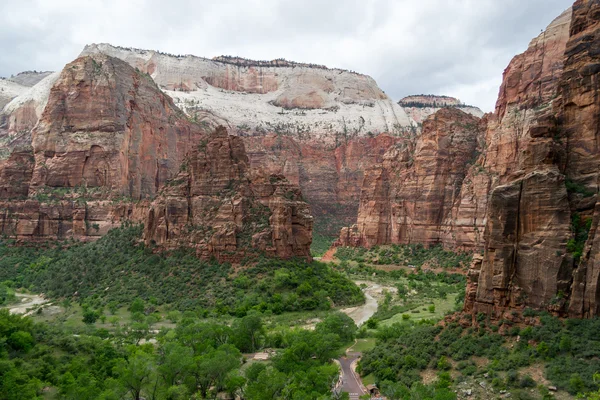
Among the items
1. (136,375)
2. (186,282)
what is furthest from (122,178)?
(136,375)

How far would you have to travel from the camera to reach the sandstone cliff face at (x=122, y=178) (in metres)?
60.2

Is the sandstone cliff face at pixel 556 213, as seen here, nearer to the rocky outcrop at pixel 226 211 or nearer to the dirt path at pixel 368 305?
the dirt path at pixel 368 305

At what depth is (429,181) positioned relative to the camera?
89.9m

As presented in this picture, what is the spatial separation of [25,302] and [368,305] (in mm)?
41675

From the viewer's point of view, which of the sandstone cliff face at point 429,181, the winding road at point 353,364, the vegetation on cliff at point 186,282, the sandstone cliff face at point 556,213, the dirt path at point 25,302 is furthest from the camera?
the sandstone cliff face at point 429,181

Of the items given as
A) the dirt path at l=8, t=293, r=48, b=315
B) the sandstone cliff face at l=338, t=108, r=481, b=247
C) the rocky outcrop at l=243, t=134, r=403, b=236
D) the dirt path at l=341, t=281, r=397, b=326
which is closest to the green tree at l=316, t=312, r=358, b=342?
the dirt path at l=341, t=281, r=397, b=326

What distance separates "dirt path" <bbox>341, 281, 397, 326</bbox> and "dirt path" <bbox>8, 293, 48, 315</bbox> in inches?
1389

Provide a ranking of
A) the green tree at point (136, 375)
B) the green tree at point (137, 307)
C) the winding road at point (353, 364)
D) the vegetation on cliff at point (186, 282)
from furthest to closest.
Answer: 1. the vegetation on cliff at point (186, 282)
2. the green tree at point (137, 307)
3. the winding road at point (353, 364)
4. the green tree at point (136, 375)

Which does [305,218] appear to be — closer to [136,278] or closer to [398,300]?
[398,300]

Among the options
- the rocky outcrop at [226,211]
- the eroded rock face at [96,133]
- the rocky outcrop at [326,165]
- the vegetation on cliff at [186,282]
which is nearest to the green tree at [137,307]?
the vegetation on cliff at [186,282]

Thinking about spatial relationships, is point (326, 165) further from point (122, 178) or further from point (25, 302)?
point (25, 302)

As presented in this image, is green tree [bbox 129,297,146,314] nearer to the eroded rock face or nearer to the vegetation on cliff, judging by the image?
the vegetation on cliff

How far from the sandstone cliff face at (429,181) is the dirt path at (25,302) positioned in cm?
6301

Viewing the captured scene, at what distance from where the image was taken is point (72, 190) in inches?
3337
